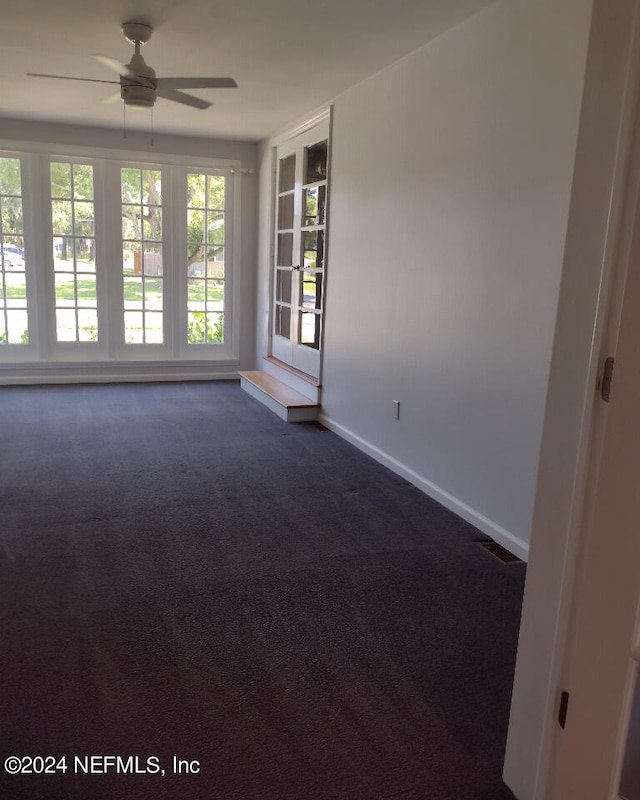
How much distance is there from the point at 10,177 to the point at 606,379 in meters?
6.40

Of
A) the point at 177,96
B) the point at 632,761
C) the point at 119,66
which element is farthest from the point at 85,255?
the point at 632,761

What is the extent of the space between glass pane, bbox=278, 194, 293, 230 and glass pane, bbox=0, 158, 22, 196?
8.17ft

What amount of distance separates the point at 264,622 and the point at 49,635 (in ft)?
2.43

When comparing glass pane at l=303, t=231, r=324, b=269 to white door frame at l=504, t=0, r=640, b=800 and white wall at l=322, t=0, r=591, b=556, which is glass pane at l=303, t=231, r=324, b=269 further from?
white door frame at l=504, t=0, r=640, b=800

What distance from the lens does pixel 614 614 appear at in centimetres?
124

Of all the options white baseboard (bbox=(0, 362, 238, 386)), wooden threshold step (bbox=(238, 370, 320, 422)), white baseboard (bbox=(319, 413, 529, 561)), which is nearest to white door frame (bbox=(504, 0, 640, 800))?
white baseboard (bbox=(319, 413, 529, 561))

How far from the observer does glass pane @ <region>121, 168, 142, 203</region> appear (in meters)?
6.58

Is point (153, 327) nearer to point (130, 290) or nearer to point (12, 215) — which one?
point (130, 290)

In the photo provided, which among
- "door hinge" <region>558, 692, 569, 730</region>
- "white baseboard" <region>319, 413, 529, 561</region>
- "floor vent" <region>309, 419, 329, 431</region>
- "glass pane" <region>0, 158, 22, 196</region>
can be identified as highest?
"glass pane" <region>0, 158, 22, 196</region>

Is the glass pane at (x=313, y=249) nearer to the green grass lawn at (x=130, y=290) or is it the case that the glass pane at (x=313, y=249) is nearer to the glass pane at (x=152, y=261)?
the green grass lawn at (x=130, y=290)

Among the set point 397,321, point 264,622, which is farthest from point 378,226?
point 264,622

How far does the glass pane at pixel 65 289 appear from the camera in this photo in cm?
653

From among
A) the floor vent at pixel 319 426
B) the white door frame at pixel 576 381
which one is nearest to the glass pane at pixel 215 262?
the floor vent at pixel 319 426

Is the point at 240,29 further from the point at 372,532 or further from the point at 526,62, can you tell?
the point at 372,532
